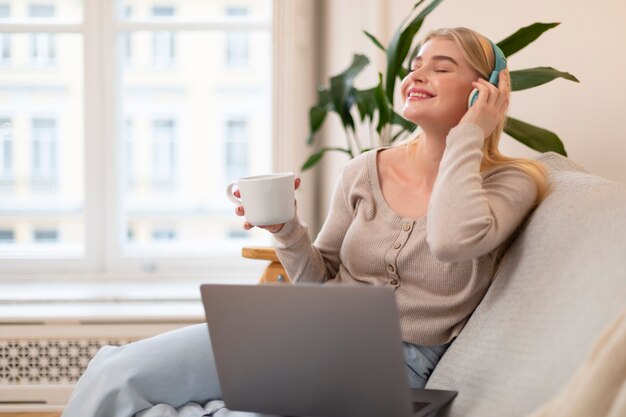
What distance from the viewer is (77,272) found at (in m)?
3.79

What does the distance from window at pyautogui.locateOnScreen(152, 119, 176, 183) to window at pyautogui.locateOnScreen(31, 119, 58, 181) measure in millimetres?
444

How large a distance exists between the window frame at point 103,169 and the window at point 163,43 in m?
0.11

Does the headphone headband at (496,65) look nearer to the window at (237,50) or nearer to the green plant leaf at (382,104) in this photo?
the green plant leaf at (382,104)

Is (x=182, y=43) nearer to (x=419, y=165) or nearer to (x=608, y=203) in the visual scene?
(x=419, y=165)

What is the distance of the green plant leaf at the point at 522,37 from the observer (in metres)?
2.09

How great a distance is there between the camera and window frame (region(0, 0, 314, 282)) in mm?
3768

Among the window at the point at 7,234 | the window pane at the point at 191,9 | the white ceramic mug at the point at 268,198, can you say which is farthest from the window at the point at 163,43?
the white ceramic mug at the point at 268,198

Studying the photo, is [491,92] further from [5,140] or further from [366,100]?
[5,140]

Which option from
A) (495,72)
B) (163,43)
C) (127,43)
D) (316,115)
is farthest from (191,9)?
(495,72)

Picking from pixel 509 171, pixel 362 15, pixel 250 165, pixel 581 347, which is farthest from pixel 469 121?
pixel 250 165

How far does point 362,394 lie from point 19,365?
2.12 m

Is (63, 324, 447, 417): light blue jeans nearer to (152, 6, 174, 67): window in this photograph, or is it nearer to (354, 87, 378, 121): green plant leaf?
(354, 87, 378, 121): green plant leaf

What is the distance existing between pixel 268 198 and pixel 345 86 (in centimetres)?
121

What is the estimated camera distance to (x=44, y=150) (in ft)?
13.0
